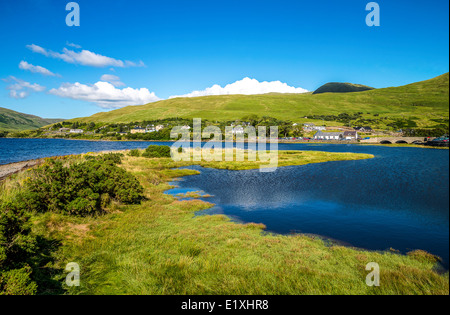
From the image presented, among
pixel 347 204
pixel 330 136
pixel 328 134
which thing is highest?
pixel 328 134

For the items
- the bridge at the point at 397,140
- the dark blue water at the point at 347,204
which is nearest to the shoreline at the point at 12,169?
the dark blue water at the point at 347,204

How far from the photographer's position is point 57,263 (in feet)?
37.3

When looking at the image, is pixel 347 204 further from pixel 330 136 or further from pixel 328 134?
pixel 328 134

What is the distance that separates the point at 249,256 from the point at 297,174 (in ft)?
119

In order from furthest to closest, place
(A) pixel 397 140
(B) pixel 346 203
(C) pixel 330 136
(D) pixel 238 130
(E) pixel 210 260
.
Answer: (D) pixel 238 130 < (C) pixel 330 136 < (A) pixel 397 140 < (B) pixel 346 203 < (E) pixel 210 260

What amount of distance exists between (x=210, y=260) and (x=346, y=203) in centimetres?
2149

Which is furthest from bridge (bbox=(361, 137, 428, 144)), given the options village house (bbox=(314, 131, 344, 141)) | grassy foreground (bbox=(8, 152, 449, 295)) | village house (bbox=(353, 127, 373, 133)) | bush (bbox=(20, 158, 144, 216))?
bush (bbox=(20, 158, 144, 216))

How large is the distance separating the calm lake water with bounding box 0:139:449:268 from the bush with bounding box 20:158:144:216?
9.47 metres

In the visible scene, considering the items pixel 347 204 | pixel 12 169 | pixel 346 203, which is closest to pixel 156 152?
pixel 12 169

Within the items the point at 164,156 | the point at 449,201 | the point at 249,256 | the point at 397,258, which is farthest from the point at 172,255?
the point at 164,156

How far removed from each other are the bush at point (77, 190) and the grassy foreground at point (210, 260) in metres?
1.26

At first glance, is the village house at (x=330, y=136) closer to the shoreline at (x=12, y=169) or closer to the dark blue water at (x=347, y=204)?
the dark blue water at (x=347, y=204)

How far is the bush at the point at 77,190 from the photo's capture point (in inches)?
Answer: 691

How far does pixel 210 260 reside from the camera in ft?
41.3
